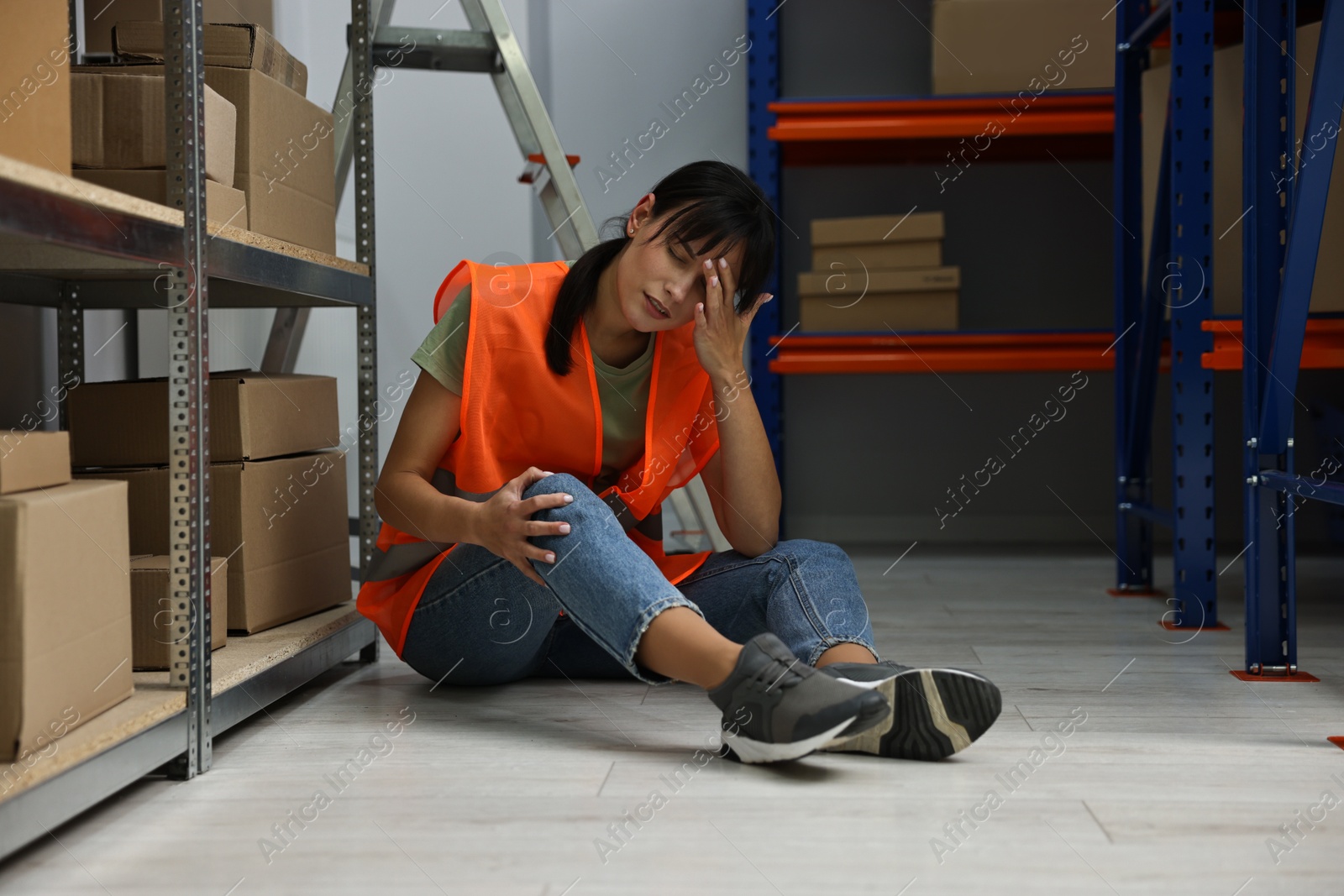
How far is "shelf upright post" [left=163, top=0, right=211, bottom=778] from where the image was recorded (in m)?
1.02

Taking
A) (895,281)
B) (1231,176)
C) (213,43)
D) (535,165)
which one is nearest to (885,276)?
(895,281)

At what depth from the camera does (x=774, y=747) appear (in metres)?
1.00

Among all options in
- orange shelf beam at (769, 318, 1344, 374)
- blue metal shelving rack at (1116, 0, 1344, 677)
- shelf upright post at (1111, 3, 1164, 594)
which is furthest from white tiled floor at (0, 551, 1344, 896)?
orange shelf beam at (769, 318, 1344, 374)

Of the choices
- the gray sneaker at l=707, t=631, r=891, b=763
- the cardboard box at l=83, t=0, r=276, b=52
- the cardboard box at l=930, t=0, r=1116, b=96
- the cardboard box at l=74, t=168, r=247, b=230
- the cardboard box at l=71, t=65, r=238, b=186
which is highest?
the cardboard box at l=930, t=0, r=1116, b=96

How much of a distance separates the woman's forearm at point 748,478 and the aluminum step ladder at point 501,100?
49cm

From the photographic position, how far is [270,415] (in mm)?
1395

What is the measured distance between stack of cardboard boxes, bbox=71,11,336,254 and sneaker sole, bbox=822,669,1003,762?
0.85 metres

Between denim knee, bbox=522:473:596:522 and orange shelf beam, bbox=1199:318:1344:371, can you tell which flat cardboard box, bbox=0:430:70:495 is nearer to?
denim knee, bbox=522:473:596:522

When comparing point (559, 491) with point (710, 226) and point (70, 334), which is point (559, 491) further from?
point (70, 334)

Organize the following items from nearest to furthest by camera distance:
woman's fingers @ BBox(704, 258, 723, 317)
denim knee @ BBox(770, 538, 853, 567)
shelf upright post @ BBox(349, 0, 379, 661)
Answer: woman's fingers @ BBox(704, 258, 723, 317) → denim knee @ BBox(770, 538, 853, 567) → shelf upright post @ BBox(349, 0, 379, 661)

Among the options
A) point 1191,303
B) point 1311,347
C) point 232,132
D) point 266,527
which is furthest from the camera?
point 1191,303

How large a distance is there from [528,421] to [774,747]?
1.55ft

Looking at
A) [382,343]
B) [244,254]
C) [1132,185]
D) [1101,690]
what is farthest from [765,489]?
[382,343]

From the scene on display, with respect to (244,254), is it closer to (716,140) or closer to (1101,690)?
(1101,690)
